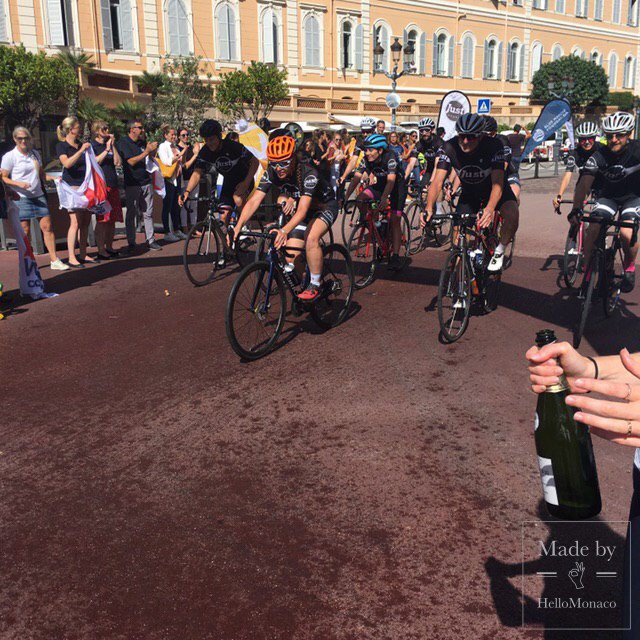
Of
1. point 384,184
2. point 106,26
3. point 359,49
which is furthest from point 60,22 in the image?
point 384,184

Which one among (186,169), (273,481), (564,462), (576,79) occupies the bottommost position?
(273,481)

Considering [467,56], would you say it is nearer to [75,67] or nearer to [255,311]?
[75,67]

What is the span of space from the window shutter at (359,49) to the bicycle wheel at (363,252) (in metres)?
41.7

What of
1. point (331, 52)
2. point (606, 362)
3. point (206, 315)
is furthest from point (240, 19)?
point (606, 362)

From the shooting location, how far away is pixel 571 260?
28.9 ft

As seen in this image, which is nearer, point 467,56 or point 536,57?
point 467,56

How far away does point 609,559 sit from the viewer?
3.18 meters

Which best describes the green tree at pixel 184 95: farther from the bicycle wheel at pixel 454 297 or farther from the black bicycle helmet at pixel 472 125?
the bicycle wheel at pixel 454 297

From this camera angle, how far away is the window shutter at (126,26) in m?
38.5

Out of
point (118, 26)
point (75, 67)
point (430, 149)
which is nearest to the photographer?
point (430, 149)

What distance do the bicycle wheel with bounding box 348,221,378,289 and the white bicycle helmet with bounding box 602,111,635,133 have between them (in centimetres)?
333

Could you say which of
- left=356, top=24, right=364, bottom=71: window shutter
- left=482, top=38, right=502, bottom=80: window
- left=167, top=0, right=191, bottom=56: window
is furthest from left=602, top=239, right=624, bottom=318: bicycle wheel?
left=482, top=38, right=502, bottom=80: window

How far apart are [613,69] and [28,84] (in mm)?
58450

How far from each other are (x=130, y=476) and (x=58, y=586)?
1.06 metres
